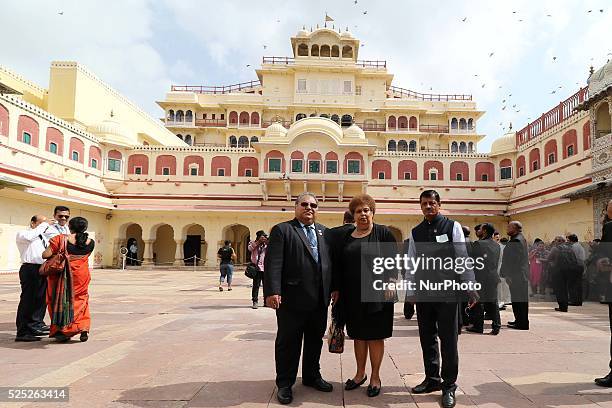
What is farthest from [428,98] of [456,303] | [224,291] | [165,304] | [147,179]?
[456,303]

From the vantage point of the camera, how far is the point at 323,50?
1528 inches

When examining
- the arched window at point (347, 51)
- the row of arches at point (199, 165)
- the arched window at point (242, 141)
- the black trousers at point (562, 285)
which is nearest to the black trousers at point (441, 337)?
the black trousers at point (562, 285)

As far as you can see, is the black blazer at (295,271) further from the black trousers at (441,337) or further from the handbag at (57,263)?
the handbag at (57,263)

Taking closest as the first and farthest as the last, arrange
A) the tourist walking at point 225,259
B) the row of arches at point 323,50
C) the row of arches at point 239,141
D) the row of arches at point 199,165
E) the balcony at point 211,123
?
1. the tourist walking at point 225,259
2. the row of arches at point 199,165
3. the row of arches at point 239,141
4. the balcony at point 211,123
5. the row of arches at point 323,50

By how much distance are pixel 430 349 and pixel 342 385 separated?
2.85ft

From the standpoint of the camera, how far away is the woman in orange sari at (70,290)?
5.61 metres

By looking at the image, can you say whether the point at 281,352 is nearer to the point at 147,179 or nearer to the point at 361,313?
the point at 361,313

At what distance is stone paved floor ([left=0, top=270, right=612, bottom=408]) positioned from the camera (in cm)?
360

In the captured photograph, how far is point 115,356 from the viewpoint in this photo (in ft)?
16.3

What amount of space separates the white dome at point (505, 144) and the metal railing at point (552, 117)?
1.20ft

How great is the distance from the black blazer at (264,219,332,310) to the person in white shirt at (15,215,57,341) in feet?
13.4

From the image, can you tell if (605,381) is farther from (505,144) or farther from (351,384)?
(505,144)

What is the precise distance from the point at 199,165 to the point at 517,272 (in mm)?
24343

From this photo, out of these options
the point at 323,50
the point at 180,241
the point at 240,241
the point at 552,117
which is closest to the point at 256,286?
the point at 180,241
